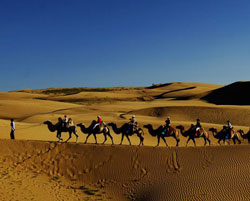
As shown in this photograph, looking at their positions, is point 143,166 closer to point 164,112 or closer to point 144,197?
point 144,197

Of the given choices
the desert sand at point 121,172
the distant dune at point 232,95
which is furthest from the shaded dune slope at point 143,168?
the distant dune at point 232,95

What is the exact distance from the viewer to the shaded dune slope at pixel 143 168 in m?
11.4

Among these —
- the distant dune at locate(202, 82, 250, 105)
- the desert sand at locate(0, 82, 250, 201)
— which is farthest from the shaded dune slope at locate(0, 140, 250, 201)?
the distant dune at locate(202, 82, 250, 105)

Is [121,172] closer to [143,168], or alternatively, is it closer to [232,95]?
[143,168]

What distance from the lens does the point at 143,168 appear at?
541 inches

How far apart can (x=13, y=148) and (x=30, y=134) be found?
846cm

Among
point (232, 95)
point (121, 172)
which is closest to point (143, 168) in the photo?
point (121, 172)

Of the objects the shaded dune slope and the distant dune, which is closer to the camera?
the shaded dune slope

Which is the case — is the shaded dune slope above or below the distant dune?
below

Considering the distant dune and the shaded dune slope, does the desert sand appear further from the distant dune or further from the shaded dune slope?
the distant dune

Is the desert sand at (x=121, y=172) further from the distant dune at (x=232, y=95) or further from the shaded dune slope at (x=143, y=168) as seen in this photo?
the distant dune at (x=232, y=95)

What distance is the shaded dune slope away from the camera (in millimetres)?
11375

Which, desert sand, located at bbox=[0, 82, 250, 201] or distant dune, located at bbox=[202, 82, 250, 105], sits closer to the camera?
desert sand, located at bbox=[0, 82, 250, 201]

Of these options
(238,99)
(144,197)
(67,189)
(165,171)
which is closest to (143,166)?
(165,171)
